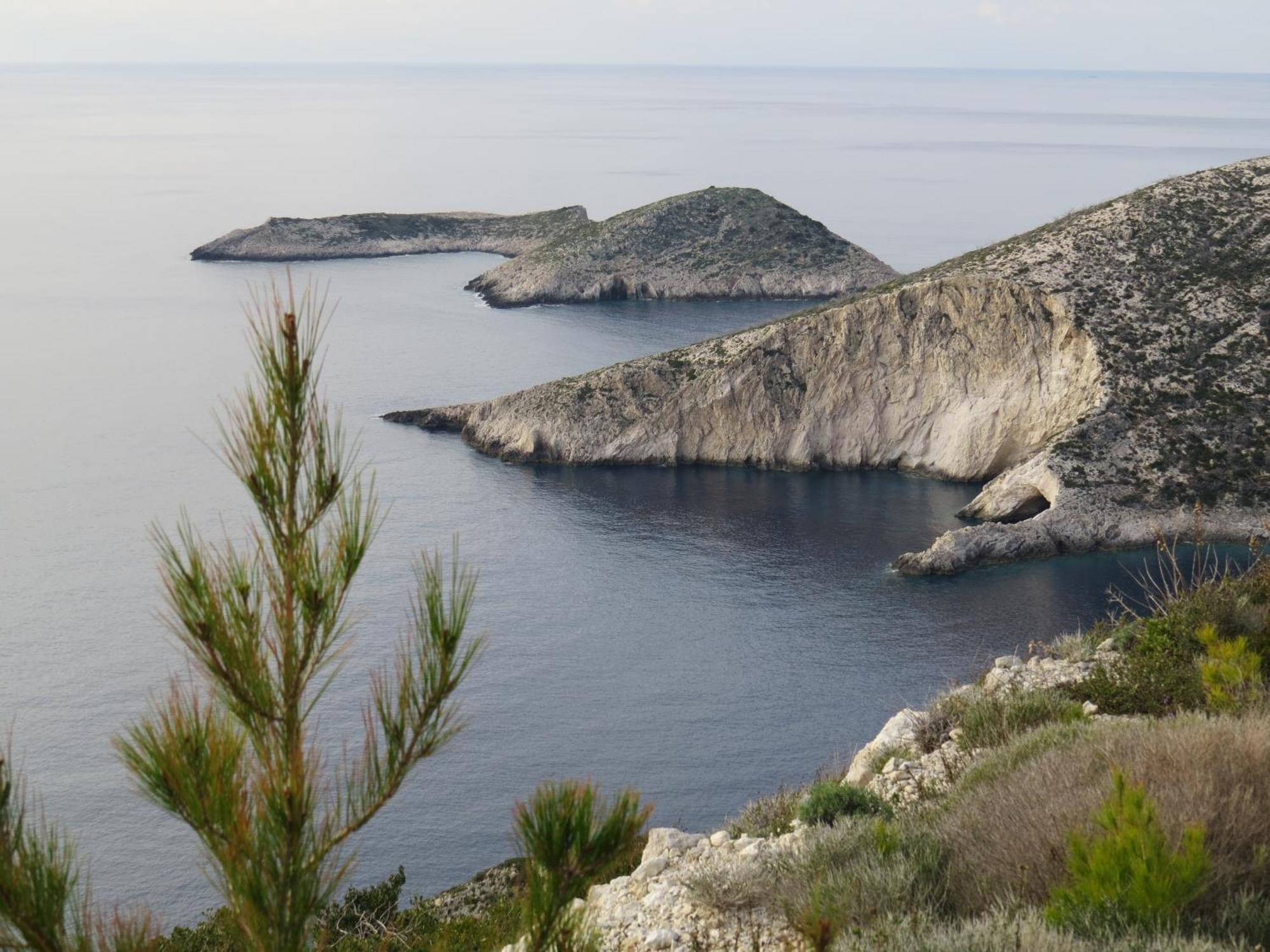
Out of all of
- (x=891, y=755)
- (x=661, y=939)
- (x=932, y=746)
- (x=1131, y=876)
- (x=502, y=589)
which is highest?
(x=1131, y=876)

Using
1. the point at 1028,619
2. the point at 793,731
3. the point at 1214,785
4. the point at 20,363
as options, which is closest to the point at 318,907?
the point at 1214,785

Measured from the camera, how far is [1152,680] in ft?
58.7

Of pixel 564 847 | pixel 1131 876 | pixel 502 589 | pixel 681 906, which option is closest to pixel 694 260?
pixel 502 589

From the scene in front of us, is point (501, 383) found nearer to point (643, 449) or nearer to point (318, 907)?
point (643, 449)

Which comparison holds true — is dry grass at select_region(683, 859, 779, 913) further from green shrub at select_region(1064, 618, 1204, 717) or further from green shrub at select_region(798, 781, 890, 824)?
green shrub at select_region(1064, 618, 1204, 717)

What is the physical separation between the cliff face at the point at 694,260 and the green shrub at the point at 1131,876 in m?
99.7

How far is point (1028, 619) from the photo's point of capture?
3925 centimetres

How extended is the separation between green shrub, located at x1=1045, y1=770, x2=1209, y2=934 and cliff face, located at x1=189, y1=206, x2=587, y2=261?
11523 cm

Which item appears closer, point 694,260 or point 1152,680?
point 1152,680

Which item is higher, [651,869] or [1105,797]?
[1105,797]

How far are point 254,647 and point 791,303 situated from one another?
330 ft

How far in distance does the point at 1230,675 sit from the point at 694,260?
98055 millimetres

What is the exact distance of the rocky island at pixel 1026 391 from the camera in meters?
46.3

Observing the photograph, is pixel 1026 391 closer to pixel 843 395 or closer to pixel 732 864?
pixel 843 395
